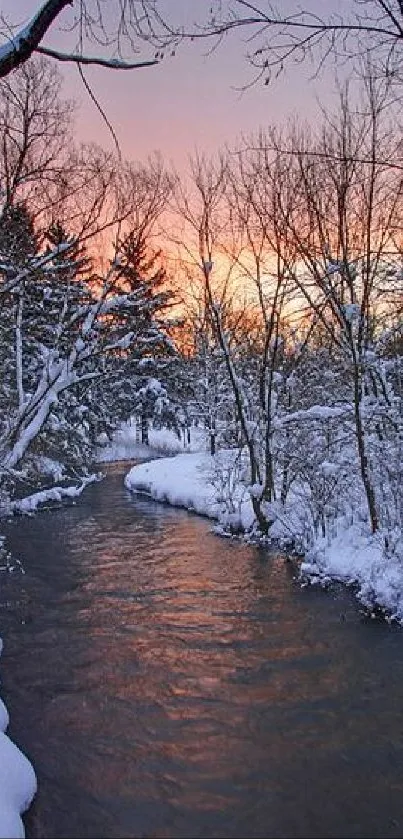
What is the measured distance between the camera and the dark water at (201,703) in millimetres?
4625

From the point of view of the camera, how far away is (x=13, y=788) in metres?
4.57

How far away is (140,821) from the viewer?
4.49 m

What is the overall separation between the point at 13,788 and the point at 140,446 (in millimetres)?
37115

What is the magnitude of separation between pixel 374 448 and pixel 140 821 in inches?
336

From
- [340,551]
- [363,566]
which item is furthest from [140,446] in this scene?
[363,566]

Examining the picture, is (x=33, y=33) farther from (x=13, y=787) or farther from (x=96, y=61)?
(x=13, y=787)

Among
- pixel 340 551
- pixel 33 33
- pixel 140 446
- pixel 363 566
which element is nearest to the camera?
pixel 33 33

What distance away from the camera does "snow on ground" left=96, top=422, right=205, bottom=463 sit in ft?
127

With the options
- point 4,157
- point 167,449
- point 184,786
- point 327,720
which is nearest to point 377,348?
point 4,157

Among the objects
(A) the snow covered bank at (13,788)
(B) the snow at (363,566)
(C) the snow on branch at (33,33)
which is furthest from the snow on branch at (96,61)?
(B) the snow at (363,566)

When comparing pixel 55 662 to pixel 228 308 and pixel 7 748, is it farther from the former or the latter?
pixel 228 308

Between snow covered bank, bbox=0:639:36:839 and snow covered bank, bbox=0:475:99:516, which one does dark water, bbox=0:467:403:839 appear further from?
snow covered bank, bbox=0:475:99:516

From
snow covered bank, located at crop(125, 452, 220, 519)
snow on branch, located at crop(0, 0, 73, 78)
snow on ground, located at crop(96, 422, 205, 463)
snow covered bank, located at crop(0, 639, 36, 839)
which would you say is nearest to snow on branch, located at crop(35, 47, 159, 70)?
snow on branch, located at crop(0, 0, 73, 78)

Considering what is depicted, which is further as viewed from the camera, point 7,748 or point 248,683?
point 248,683
